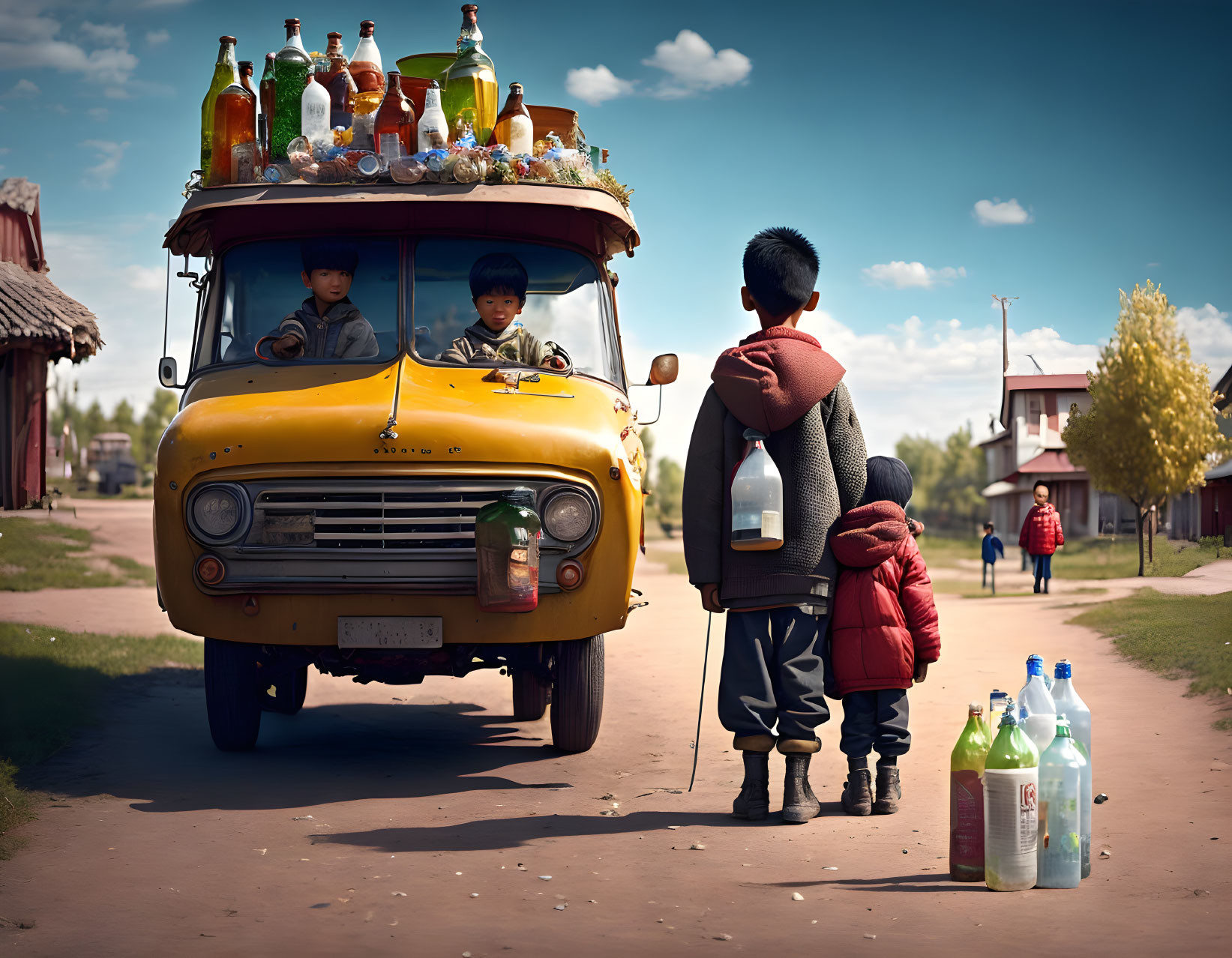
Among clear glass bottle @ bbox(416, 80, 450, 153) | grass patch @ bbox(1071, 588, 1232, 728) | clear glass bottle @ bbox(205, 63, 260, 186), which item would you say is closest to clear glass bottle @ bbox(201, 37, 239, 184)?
clear glass bottle @ bbox(205, 63, 260, 186)

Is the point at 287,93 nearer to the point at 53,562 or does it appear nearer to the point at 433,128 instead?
the point at 433,128

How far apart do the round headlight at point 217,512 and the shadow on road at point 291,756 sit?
1.23 meters

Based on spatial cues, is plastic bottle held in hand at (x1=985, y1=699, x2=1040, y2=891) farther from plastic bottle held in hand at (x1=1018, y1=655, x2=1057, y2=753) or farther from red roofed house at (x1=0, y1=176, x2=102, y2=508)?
red roofed house at (x1=0, y1=176, x2=102, y2=508)

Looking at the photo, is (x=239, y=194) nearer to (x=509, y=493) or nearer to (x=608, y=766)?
(x=509, y=493)

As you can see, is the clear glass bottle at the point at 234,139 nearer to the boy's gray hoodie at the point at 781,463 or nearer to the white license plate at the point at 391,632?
the white license plate at the point at 391,632

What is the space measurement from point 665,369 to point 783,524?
239cm

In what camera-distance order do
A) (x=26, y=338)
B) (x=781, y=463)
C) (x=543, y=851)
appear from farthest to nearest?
(x=26, y=338) → (x=781, y=463) → (x=543, y=851)

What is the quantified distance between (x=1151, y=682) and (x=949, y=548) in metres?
45.1

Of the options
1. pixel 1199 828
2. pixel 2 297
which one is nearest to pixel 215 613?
pixel 1199 828

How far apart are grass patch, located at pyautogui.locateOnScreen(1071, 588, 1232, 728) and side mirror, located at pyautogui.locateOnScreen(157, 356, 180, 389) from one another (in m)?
6.24

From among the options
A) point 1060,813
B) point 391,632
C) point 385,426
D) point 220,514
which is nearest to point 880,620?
point 1060,813

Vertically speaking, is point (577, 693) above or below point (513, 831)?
above

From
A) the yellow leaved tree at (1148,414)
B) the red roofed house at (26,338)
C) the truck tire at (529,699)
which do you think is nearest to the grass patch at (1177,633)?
the truck tire at (529,699)

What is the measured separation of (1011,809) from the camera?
4156mm
